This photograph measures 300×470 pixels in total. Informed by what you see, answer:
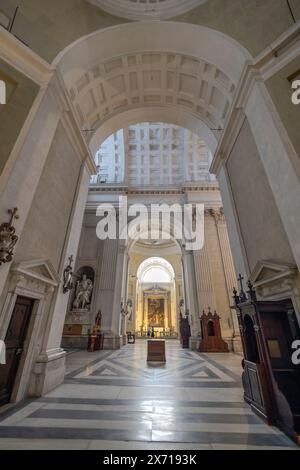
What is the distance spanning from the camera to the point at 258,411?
3.41 meters

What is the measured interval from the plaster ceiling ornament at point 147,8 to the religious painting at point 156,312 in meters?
29.8

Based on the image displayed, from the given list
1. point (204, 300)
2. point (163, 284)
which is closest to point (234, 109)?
point (204, 300)

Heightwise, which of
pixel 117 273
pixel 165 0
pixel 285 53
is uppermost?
pixel 165 0

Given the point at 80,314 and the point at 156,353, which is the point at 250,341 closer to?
the point at 156,353

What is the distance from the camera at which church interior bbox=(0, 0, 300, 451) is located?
326 cm

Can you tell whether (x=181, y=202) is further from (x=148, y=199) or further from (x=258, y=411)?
(x=258, y=411)

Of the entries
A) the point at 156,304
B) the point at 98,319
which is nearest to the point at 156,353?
the point at 98,319

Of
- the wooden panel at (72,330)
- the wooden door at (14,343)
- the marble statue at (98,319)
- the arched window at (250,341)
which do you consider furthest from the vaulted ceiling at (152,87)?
the wooden panel at (72,330)

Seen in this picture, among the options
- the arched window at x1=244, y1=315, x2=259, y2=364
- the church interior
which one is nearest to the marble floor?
the church interior

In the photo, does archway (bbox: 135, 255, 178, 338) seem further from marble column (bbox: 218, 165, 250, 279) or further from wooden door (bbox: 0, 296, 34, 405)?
wooden door (bbox: 0, 296, 34, 405)

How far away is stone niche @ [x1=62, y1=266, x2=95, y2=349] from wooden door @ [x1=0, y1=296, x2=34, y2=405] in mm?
8788

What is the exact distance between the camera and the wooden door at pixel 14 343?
3.89 meters

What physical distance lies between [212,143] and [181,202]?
8.69 meters

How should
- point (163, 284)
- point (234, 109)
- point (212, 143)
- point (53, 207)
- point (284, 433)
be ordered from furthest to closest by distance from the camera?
1. point (163, 284)
2. point (212, 143)
3. point (234, 109)
4. point (53, 207)
5. point (284, 433)
